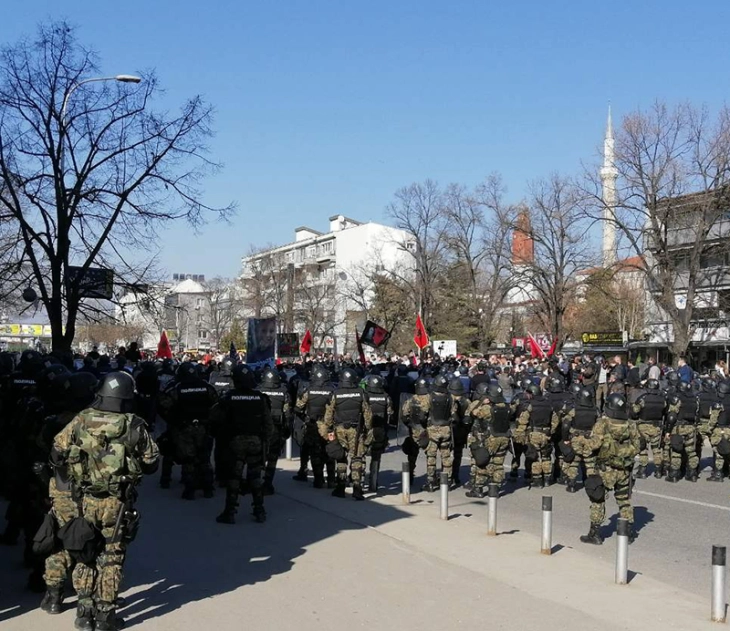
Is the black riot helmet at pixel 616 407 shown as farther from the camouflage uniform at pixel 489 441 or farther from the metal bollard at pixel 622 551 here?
the camouflage uniform at pixel 489 441

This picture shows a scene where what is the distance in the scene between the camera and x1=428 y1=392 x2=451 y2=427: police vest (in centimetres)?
1359

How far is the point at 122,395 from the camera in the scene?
21.3 ft

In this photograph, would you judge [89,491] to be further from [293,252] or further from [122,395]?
[293,252]

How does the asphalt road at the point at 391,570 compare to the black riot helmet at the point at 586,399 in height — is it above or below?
below

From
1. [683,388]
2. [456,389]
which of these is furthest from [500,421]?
[683,388]

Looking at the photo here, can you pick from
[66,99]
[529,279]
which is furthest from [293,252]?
[66,99]

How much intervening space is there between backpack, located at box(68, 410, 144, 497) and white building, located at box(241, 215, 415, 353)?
42.9 metres

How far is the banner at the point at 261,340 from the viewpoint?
27000 millimetres

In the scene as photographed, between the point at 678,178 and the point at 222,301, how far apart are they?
5097 cm

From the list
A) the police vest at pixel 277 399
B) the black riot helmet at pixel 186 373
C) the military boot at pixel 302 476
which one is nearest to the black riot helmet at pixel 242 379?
the black riot helmet at pixel 186 373

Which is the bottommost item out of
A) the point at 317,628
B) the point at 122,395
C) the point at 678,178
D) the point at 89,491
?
the point at 317,628

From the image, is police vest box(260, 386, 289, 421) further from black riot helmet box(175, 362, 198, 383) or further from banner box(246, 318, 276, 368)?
banner box(246, 318, 276, 368)

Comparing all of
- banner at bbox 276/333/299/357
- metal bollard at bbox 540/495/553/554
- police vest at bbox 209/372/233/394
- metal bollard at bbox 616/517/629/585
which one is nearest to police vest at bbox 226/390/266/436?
metal bollard at bbox 540/495/553/554

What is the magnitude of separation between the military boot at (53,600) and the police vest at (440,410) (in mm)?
7663
